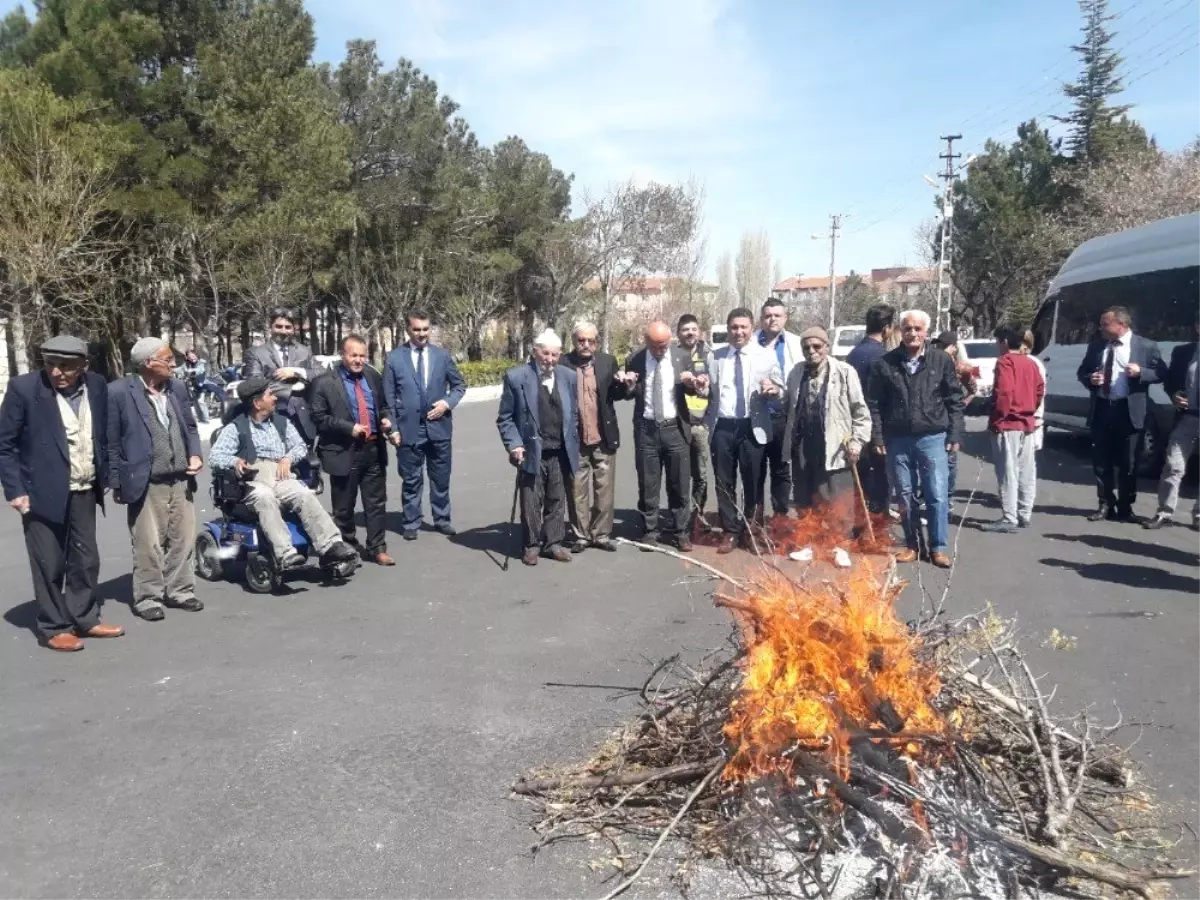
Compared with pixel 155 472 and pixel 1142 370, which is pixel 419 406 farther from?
pixel 1142 370

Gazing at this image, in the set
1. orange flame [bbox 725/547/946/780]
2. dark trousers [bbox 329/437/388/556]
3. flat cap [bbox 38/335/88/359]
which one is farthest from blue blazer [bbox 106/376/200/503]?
orange flame [bbox 725/547/946/780]

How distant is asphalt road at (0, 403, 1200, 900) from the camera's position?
3.33 metres

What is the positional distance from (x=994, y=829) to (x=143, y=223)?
27298 mm

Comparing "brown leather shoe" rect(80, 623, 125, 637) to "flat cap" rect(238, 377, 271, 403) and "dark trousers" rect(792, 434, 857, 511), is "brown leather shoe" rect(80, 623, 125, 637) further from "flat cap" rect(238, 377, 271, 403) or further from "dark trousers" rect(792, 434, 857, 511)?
"dark trousers" rect(792, 434, 857, 511)

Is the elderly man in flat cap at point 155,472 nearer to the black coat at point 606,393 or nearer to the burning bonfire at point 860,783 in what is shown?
the black coat at point 606,393

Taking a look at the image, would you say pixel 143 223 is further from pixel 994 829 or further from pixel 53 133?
pixel 994 829

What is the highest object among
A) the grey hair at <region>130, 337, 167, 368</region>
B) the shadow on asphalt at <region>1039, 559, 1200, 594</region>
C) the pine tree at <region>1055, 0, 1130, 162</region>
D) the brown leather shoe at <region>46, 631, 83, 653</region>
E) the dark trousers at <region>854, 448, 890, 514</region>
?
the pine tree at <region>1055, 0, 1130, 162</region>

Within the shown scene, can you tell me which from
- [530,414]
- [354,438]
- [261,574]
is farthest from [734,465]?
[261,574]

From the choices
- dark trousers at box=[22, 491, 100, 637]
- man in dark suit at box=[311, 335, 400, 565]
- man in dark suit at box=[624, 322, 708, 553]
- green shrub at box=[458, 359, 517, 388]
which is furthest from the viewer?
green shrub at box=[458, 359, 517, 388]

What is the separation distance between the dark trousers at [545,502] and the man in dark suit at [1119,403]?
5.31m

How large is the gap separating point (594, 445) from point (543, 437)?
48 cm

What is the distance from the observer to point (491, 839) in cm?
344

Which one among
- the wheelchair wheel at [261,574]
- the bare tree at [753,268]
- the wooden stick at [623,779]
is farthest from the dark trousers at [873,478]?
the bare tree at [753,268]

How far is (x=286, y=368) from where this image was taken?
28.5ft
